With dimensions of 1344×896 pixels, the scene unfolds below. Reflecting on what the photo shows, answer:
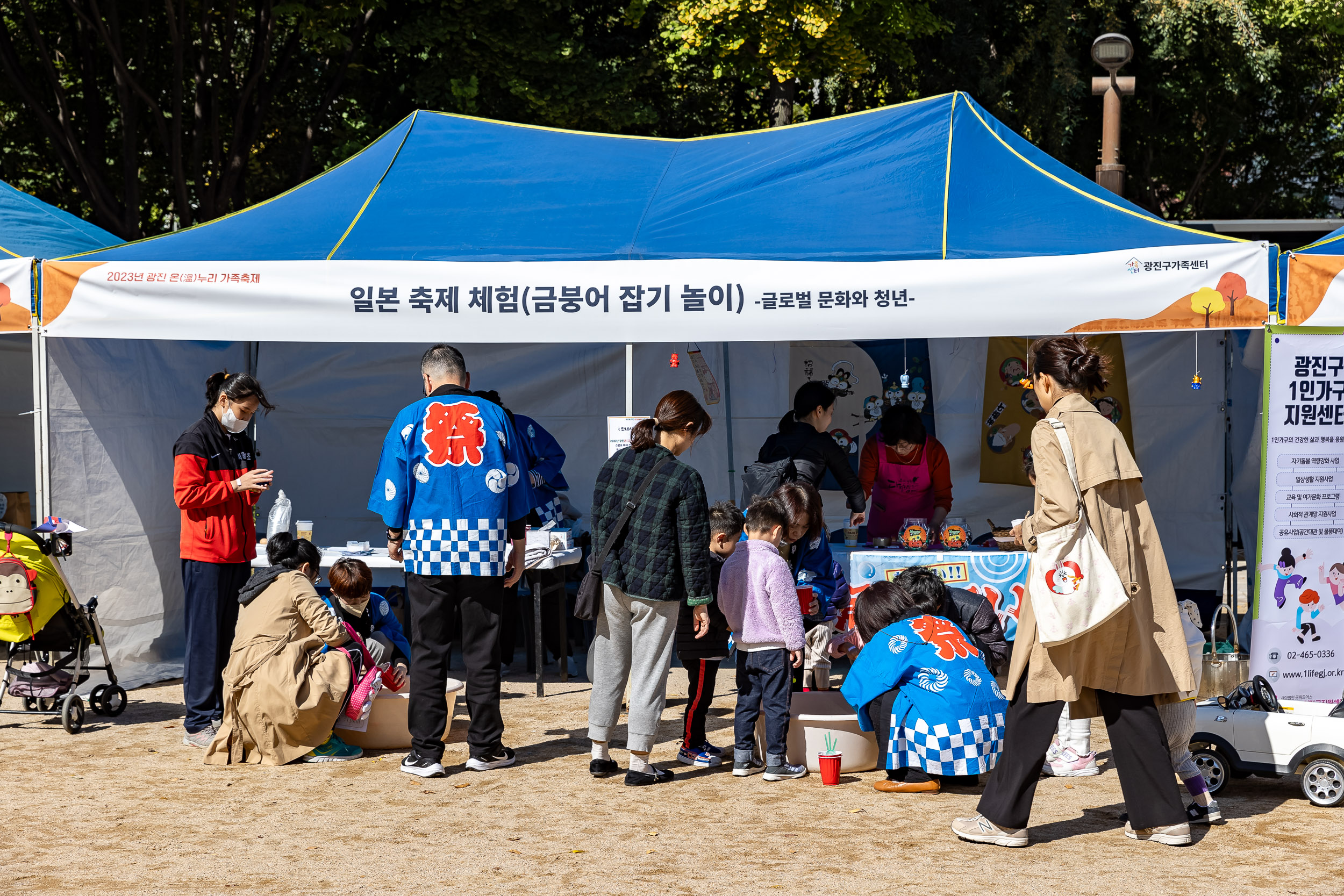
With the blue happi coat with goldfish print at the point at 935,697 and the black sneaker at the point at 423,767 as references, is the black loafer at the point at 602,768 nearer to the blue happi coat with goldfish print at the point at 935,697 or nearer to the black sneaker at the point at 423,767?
the black sneaker at the point at 423,767

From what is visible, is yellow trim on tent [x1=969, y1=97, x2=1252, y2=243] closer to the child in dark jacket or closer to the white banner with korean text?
the white banner with korean text

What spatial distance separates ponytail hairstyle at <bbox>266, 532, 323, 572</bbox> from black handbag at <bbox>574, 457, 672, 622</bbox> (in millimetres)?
1216

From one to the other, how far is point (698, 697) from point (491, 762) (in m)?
0.82

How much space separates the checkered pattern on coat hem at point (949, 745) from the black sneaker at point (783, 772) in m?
0.39

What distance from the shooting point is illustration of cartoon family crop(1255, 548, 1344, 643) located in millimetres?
5227

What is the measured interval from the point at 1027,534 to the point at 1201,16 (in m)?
13.1

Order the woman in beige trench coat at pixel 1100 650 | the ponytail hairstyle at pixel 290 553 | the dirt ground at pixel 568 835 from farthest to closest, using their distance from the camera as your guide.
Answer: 1. the ponytail hairstyle at pixel 290 553
2. the woman in beige trench coat at pixel 1100 650
3. the dirt ground at pixel 568 835

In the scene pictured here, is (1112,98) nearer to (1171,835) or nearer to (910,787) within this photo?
(910,787)

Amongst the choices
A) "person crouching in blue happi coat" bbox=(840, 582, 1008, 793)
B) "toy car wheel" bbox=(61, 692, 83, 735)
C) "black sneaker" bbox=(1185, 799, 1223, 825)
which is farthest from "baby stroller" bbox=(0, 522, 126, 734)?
"black sneaker" bbox=(1185, 799, 1223, 825)

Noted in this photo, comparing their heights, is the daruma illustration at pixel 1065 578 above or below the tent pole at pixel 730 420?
below

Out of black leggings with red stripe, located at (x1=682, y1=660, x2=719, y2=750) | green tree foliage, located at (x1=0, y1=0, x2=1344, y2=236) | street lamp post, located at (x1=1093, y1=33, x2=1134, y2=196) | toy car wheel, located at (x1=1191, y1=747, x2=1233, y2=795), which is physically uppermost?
green tree foliage, located at (x1=0, y1=0, x2=1344, y2=236)

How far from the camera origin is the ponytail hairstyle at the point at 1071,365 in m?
3.87

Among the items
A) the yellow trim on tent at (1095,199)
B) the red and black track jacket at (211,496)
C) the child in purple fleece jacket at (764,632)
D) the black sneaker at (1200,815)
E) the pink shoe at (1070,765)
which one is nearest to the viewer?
the black sneaker at (1200,815)

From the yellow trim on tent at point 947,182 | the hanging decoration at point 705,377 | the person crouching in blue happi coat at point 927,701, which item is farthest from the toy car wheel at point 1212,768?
the hanging decoration at point 705,377
